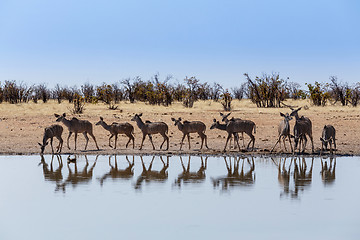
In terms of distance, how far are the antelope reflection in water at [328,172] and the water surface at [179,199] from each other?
0.08 feet

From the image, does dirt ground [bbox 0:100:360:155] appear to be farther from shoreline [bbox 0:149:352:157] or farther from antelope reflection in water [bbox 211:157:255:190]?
antelope reflection in water [bbox 211:157:255:190]

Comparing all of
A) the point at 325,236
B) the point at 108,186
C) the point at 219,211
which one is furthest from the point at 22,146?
the point at 325,236

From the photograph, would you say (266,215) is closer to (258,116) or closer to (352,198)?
(352,198)

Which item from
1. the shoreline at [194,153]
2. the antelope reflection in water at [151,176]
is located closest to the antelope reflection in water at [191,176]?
the antelope reflection in water at [151,176]

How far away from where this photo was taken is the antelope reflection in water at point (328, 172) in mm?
13875

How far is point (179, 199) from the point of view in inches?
457

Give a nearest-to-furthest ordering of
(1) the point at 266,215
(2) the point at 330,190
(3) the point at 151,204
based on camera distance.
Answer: (1) the point at 266,215 < (3) the point at 151,204 < (2) the point at 330,190

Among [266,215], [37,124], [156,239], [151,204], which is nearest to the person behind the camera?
[156,239]

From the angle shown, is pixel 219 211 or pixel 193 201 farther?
pixel 193 201

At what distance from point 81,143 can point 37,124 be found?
5.86 meters

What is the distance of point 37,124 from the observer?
27359mm

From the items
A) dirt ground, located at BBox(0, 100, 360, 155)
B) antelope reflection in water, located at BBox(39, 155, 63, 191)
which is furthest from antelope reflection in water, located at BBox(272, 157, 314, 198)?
antelope reflection in water, located at BBox(39, 155, 63, 191)

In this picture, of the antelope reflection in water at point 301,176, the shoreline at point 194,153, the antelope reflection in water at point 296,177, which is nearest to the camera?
the antelope reflection in water at point 296,177

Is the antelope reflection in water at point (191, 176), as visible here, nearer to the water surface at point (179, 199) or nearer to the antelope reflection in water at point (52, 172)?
the water surface at point (179, 199)
